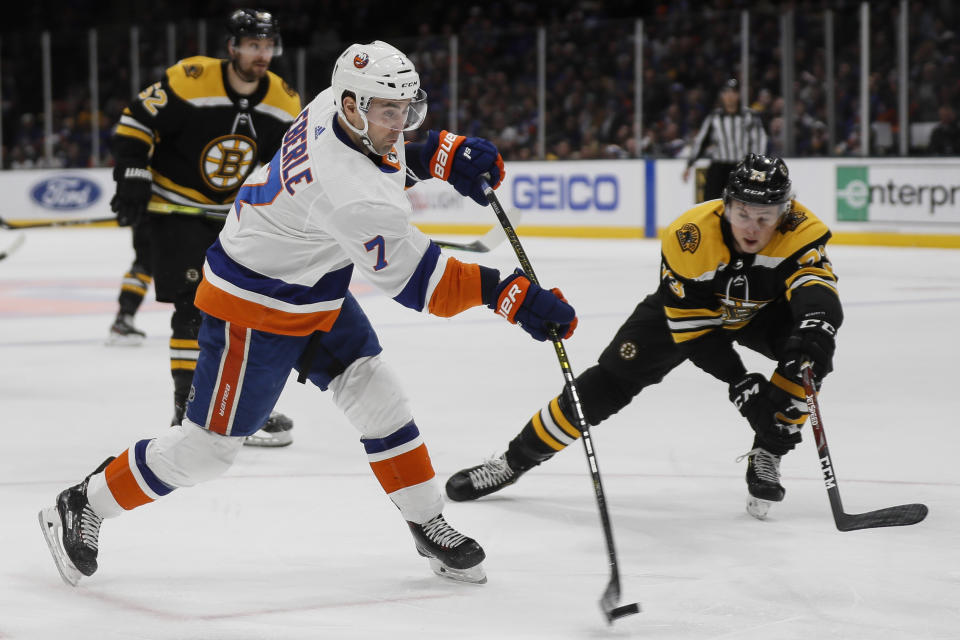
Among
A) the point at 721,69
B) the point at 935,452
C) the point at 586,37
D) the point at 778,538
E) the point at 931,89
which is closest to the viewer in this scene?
the point at 778,538

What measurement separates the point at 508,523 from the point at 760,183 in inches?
37.4

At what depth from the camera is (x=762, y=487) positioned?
9.78 ft

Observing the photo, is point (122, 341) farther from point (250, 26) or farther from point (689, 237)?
point (689, 237)

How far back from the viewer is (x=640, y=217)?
12.2 m

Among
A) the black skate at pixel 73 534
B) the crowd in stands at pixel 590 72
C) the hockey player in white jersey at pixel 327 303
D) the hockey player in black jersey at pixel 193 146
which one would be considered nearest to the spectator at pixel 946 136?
the crowd in stands at pixel 590 72

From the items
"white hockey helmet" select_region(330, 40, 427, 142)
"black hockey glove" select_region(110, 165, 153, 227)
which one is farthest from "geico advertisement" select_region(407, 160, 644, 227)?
"white hockey helmet" select_region(330, 40, 427, 142)

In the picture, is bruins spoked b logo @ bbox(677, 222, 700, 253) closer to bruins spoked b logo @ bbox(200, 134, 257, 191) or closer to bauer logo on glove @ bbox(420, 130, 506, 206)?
bauer logo on glove @ bbox(420, 130, 506, 206)

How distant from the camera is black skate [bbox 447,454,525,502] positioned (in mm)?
3184

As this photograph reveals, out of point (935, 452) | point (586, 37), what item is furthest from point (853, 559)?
point (586, 37)

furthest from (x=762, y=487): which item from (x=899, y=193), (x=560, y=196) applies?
(x=560, y=196)

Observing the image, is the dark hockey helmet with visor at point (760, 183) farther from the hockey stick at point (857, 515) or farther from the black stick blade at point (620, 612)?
the black stick blade at point (620, 612)

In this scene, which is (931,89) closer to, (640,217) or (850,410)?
(640,217)

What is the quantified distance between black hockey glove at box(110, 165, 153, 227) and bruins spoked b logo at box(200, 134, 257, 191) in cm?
19

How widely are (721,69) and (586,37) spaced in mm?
1572
